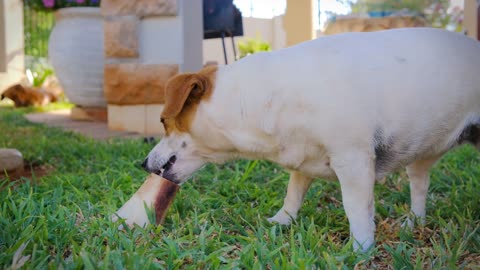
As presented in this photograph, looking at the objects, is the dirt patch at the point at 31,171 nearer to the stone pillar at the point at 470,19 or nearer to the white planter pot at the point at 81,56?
the white planter pot at the point at 81,56

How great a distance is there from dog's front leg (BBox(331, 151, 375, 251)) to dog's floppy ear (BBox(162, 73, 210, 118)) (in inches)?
21.3

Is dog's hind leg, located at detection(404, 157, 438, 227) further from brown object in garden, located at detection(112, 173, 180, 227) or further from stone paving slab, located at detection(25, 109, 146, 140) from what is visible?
stone paving slab, located at detection(25, 109, 146, 140)

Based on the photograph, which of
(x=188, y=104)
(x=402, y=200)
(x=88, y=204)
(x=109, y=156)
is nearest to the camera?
(x=188, y=104)

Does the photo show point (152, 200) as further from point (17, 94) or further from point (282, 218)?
point (17, 94)

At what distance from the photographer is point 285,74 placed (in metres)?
2.07

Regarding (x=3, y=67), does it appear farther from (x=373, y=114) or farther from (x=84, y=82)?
(x=373, y=114)

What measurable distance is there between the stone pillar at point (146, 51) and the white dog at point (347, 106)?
2.88 metres

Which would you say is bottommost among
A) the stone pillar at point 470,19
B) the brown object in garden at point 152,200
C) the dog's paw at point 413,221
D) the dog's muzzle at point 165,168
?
the dog's paw at point 413,221

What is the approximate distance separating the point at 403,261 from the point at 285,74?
727 millimetres

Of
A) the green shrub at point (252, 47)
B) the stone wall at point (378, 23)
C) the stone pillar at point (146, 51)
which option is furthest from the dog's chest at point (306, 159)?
the green shrub at point (252, 47)

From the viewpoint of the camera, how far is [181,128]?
2256 mm

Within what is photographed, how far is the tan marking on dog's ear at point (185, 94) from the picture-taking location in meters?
2.14

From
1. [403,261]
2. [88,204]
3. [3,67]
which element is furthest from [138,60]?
[3,67]

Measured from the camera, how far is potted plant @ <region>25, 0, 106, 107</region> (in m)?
6.45
